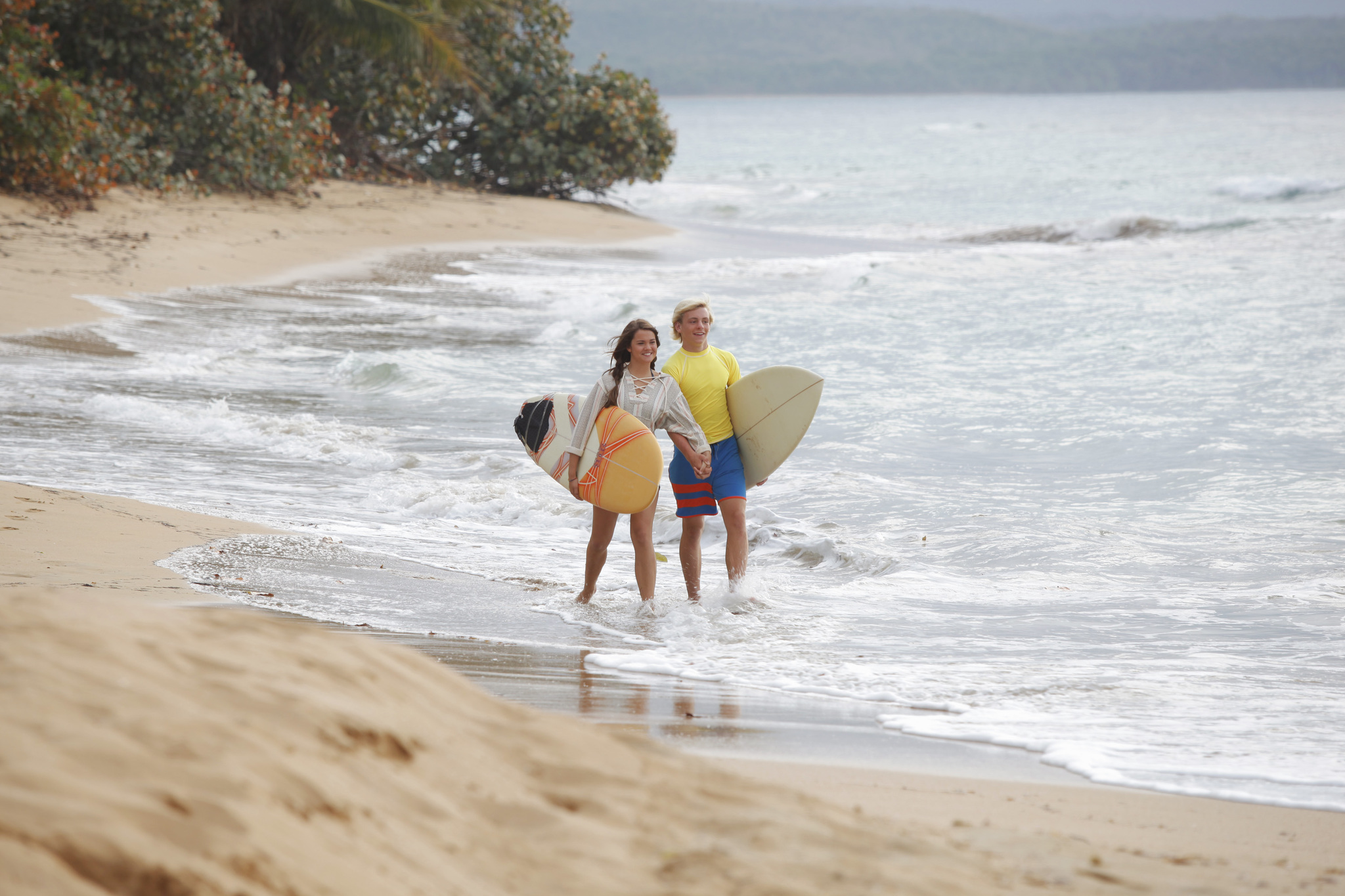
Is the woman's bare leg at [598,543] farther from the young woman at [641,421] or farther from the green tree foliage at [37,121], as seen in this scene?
the green tree foliage at [37,121]

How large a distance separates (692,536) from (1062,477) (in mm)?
3915

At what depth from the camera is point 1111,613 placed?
219 inches

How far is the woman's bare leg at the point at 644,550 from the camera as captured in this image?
212 inches

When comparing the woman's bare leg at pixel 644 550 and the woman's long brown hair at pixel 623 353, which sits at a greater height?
the woman's long brown hair at pixel 623 353

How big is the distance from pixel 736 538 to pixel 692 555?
24 centimetres

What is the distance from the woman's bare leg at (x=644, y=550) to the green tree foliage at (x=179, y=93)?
1449 cm

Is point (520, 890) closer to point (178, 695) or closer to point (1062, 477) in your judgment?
point (178, 695)

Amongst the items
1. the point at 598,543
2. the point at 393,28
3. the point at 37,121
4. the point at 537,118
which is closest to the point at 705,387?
the point at 598,543

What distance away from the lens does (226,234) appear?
16.7 m

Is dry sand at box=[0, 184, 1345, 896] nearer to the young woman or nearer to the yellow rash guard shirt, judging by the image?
the young woman

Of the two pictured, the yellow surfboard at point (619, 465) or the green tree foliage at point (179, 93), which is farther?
the green tree foliage at point (179, 93)

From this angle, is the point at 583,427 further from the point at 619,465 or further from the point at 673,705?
the point at 673,705

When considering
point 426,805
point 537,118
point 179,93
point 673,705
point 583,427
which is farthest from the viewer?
point 537,118

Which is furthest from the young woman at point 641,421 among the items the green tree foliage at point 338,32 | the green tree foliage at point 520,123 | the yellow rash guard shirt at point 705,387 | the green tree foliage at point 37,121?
the green tree foliage at point 520,123
